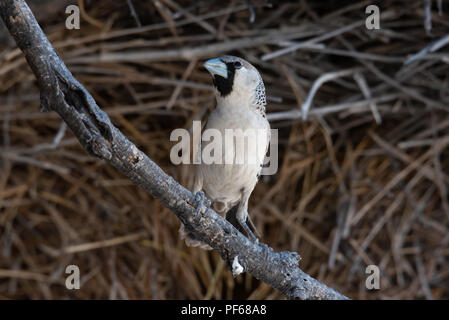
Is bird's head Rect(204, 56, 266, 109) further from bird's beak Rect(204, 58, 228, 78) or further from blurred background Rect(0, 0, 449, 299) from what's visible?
blurred background Rect(0, 0, 449, 299)

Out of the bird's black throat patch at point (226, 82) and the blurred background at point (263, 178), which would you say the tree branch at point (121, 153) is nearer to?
the bird's black throat patch at point (226, 82)

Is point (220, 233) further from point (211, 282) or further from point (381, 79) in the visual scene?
point (381, 79)

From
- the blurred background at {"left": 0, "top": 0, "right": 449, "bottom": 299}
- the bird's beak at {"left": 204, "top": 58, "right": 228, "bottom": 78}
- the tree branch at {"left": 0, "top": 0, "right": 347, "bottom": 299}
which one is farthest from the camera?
the blurred background at {"left": 0, "top": 0, "right": 449, "bottom": 299}

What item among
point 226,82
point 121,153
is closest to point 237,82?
point 226,82

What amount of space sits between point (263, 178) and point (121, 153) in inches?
23.3

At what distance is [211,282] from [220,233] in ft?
1.43

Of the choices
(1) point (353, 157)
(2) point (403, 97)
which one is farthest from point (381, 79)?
(1) point (353, 157)

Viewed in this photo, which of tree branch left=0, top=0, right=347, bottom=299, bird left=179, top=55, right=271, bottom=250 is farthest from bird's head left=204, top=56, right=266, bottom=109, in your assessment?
tree branch left=0, top=0, right=347, bottom=299

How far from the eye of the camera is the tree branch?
59 centimetres

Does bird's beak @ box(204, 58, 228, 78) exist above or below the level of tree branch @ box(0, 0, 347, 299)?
above

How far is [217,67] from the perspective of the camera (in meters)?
0.85

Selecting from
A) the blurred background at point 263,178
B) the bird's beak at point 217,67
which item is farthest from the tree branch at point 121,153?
the blurred background at point 263,178

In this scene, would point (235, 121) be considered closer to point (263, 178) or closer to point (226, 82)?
point (226, 82)

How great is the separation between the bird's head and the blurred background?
29 cm
